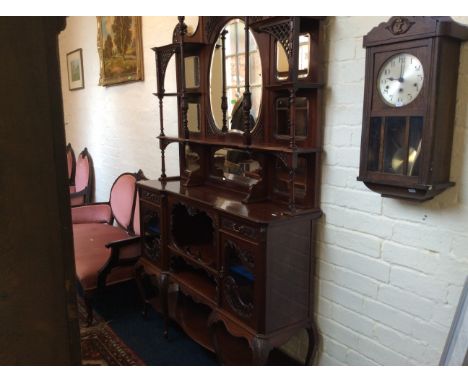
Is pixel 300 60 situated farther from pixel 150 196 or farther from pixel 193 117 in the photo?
pixel 150 196

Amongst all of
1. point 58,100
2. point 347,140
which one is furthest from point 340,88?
point 58,100

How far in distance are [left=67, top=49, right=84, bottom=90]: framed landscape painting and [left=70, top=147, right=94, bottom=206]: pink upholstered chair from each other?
0.73 metres

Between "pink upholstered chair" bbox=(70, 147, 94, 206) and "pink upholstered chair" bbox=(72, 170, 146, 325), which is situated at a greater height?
"pink upholstered chair" bbox=(70, 147, 94, 206)

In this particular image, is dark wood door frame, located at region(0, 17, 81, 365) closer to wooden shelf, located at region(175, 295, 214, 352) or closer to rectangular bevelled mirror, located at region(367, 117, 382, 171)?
rectangular bevelled mirror, located at region(367, 117, 382, 171)

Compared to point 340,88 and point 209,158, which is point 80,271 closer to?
point 209,158

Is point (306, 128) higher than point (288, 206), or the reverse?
point (306, 128)

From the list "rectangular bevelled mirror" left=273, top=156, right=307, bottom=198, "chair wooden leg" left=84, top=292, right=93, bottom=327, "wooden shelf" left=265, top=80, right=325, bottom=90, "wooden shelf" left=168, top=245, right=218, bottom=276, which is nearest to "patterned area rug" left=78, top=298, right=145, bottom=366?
"chair wooden leg" left=84, top=292, right=93, bottom=327

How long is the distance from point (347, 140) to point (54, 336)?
1.48 m

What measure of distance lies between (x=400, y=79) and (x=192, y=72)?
1.38 metres

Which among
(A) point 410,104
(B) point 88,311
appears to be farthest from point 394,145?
(B) point 88,311

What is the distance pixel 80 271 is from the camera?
A: 2697 mm

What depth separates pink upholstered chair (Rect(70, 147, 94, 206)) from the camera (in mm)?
4219

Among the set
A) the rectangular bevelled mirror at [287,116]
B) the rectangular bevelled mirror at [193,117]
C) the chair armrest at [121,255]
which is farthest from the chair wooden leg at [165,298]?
the rectangular bevelled mirror at [287,116]

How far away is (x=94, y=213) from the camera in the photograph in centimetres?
365
